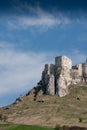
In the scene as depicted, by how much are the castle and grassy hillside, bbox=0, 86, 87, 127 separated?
7.71ft

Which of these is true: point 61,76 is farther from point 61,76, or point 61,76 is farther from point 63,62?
point 63,62

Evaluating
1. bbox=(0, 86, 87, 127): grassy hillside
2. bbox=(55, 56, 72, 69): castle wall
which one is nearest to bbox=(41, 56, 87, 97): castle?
bbox=(55, 56, 72, 69): castle wall

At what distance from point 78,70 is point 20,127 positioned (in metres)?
67.4

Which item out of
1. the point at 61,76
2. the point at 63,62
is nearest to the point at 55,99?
the point at 61,76

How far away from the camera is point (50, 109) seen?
119688 millimetres

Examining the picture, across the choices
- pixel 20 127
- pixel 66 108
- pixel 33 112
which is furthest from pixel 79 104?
pixel 20 127

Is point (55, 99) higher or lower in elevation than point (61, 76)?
lower

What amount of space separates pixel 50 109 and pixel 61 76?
16.4 metres

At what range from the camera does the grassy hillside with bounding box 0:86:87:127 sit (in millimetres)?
109000

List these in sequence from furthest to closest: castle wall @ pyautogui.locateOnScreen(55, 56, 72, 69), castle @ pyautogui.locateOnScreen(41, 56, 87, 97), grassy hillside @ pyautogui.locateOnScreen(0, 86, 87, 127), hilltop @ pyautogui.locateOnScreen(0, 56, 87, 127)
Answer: castle wall @ pyautogui.locateOnScreen(55, 56, 72, 69) → castle @ pyautogui.locateOnScreen(41, 56, 87, 97) → hilltop @ pyautogui.locateOnScreen(0, 56, 87, 127) → grassy hillside @ pyautogui.locateOnScreen(0, 86, 87, 127)

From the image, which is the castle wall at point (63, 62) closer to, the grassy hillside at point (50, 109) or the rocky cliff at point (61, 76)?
the rocky cliff at point (61, 76)

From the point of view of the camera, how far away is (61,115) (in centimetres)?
11281

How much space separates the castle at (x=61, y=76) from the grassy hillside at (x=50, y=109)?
2349 millimetres

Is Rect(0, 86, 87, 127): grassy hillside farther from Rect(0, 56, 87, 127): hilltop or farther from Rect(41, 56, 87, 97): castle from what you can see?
Rect(41, 56, 87, 97): castle
